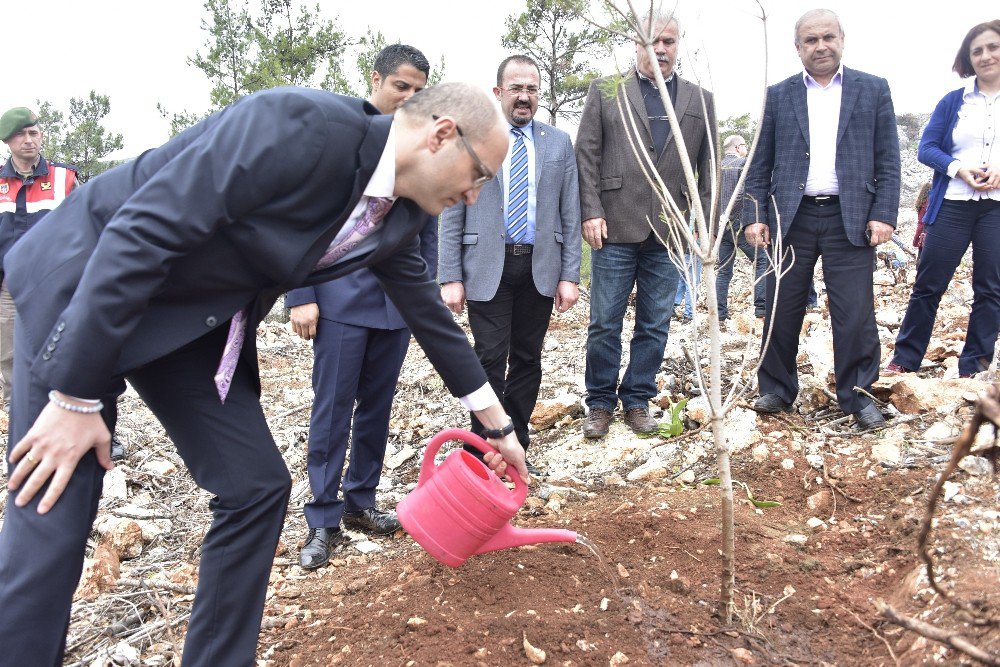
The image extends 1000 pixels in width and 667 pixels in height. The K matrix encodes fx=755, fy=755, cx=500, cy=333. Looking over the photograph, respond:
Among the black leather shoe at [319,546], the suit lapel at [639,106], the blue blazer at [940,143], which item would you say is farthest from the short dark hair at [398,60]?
the blue blazer at [940,143]

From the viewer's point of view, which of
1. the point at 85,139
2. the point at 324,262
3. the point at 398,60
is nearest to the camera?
the point at 324,262

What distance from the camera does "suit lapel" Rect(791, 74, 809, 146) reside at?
3.74 meters

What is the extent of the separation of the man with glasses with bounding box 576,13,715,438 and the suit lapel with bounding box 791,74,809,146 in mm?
412

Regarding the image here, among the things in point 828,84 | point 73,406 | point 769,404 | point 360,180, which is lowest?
point 769,404

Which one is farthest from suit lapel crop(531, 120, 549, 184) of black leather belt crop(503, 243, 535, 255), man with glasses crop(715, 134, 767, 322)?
man with glasses crop(715, 134, 767, 322)

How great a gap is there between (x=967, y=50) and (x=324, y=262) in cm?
386

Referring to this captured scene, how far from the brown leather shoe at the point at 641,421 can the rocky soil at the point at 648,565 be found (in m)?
0.06

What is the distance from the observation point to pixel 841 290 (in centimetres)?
376

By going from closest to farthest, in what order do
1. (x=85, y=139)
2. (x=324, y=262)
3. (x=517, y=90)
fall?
1. (x=324, y=262)
2. (x=517, y=90)
3. (x=85, y=139)

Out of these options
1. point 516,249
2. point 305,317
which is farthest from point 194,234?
point 516,249

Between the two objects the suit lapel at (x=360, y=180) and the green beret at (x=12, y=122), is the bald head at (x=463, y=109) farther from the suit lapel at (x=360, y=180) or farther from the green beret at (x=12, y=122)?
the green beret at (x=12, y=122)

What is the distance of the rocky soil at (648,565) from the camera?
2.18m

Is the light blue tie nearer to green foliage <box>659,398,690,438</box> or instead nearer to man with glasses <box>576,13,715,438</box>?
man with glasses <box>576,13,715,438</box>

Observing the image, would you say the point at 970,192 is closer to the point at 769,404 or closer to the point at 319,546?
the point at 769,404
